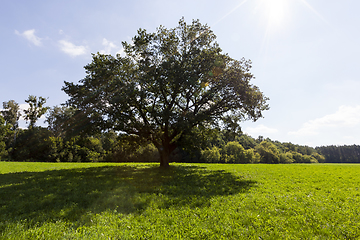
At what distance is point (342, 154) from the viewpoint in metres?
160

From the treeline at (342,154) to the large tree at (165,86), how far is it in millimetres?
188391

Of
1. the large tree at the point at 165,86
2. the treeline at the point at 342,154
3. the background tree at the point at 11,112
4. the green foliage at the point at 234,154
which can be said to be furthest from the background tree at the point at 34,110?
the treeline at the point at 342,154

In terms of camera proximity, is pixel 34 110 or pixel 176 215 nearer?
pixel 176 215

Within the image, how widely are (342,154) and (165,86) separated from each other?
203622 millimetres

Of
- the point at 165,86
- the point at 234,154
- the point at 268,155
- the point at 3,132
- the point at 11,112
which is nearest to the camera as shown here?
the point at 165,86

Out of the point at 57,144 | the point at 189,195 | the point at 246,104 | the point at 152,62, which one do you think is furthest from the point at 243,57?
the point at 57,144

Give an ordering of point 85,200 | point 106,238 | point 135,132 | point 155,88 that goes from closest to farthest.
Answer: point 106,238, point 85,200, point 155,88, point 135,132

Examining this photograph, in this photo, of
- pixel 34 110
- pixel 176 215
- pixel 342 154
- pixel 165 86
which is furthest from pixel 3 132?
pixel 342 154

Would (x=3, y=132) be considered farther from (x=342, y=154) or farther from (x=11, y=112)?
(x=342, y=154)

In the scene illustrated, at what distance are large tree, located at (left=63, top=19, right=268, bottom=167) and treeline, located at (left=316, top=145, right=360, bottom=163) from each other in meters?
188

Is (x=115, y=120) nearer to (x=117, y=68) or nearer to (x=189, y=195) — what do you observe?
(x=117, y=68)

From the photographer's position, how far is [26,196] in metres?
11.0

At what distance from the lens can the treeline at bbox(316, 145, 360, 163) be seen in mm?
154625

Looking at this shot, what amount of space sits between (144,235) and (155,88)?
19.8 meters
